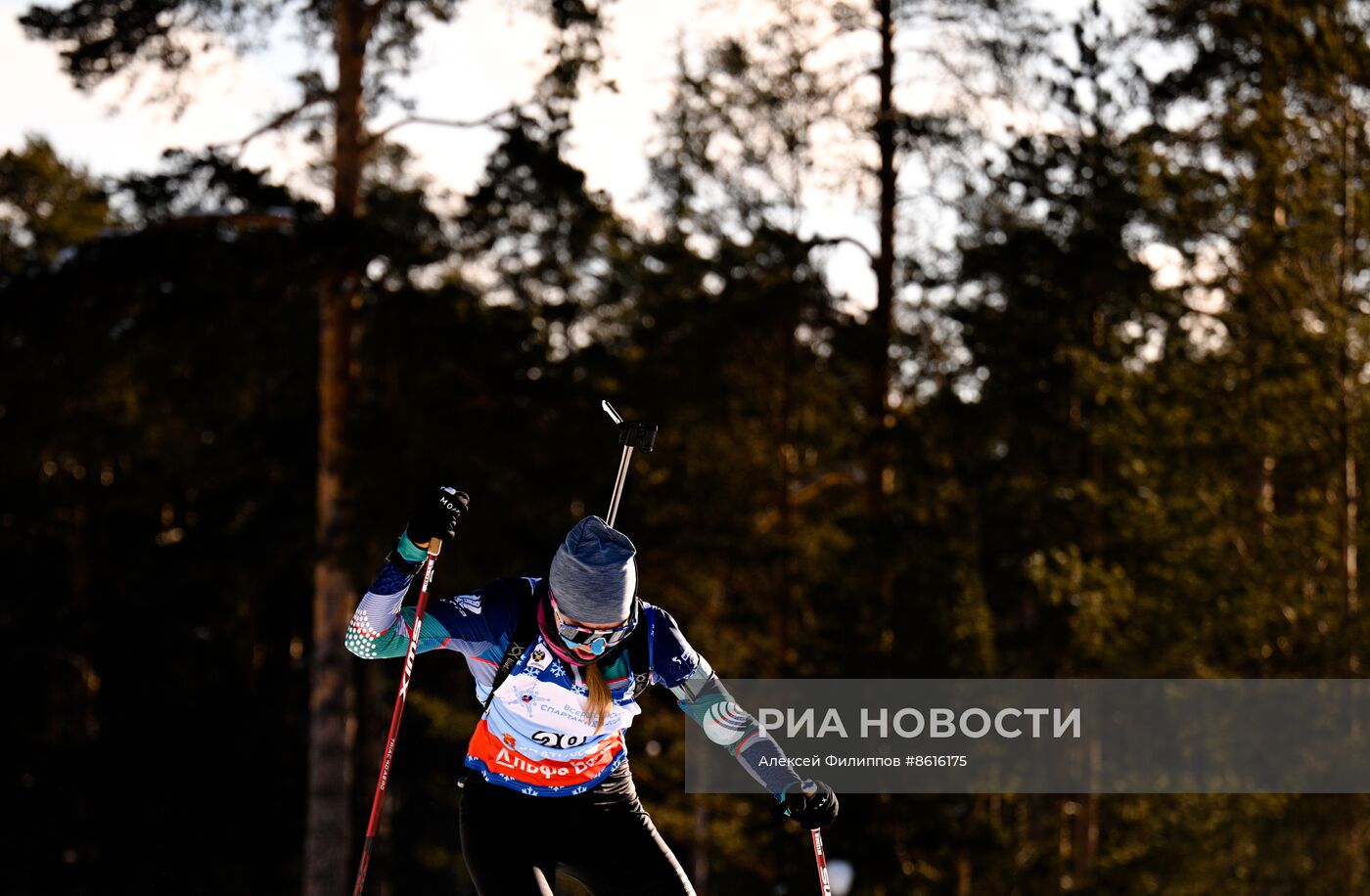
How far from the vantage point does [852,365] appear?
15.7 m

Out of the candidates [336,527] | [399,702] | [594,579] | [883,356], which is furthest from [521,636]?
[883,356]

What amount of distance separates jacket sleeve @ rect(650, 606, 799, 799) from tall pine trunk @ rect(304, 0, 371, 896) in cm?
912

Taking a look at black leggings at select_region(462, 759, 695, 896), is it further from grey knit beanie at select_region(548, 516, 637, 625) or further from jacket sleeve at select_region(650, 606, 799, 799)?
grey knit beanie at select_region(548, 516, 637, 625)

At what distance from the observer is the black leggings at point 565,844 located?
163 inches

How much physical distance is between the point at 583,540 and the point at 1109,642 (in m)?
11.8

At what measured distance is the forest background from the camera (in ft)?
41.2

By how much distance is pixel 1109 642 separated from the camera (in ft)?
48.4

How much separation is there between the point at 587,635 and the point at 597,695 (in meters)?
0.19

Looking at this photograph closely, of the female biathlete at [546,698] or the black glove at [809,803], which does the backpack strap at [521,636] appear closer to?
the female biathlete at [546,698]

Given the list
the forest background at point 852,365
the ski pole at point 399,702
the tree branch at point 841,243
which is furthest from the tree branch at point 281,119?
the ski pole at point 399,702

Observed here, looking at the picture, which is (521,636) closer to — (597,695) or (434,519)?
(597,695)

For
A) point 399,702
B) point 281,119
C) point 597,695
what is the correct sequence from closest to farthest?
point 597,695
point 399,702
point 281,119

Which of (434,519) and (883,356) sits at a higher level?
(883,356)

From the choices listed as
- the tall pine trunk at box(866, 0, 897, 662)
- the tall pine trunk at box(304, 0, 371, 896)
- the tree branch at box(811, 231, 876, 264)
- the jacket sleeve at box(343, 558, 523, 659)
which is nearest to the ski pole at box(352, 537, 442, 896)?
the jacket sleeve at box(343, 558, 523, 659)
